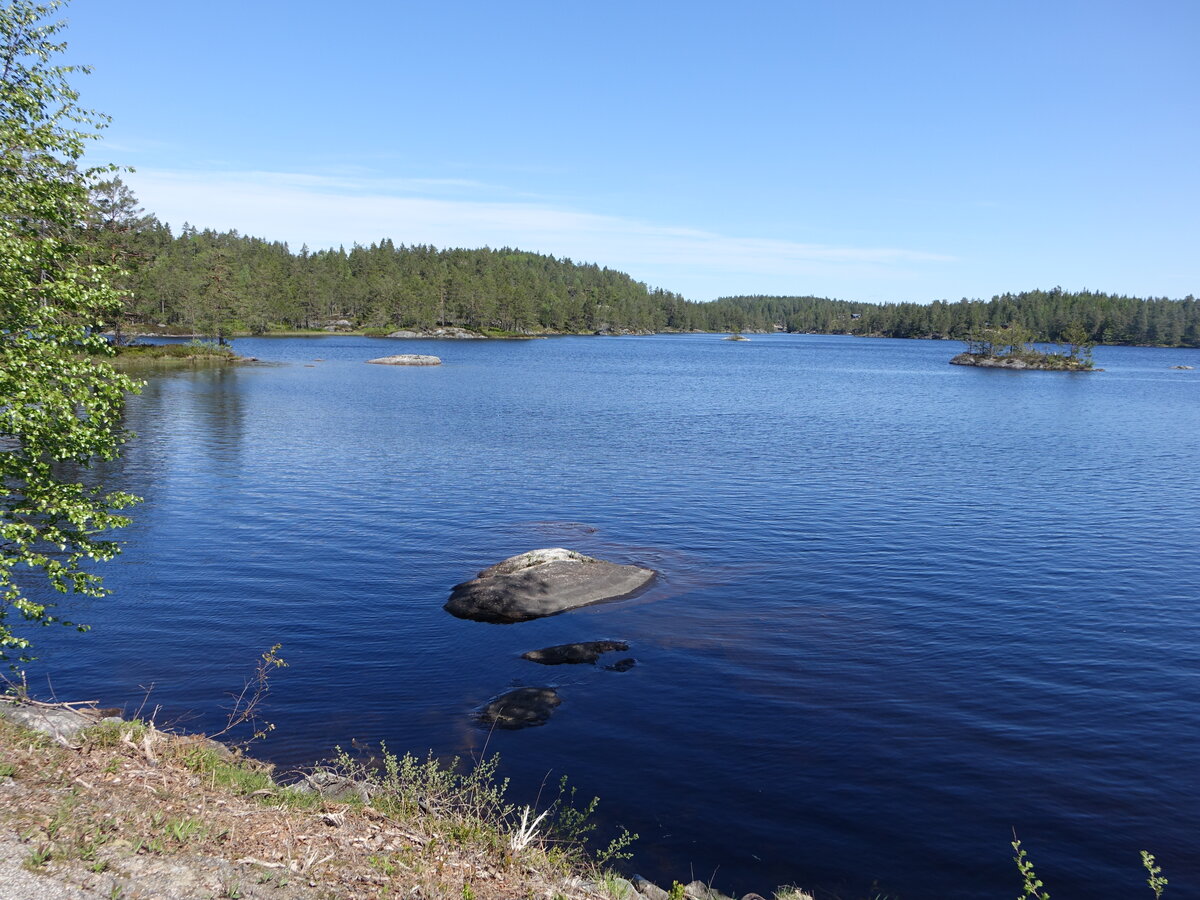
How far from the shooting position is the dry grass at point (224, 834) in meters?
10.6

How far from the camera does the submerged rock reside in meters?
24.7

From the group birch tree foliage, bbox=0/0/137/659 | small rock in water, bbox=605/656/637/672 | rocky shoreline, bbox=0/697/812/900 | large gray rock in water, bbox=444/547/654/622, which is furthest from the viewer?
large gray rock in water, bbox=444/547/654/622

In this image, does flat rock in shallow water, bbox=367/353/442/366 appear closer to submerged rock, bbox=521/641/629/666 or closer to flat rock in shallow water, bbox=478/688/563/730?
submerged rock, bbox=521/641/629/666

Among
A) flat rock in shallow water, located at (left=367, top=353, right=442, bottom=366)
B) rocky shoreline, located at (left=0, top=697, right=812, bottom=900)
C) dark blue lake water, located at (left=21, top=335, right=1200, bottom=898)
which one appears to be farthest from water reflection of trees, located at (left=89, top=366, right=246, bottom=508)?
flat rock in shallow water, located at (left=367, top=353, right=442, bottom=366)

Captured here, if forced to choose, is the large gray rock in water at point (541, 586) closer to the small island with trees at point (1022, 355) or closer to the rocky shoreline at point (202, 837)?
the rocky shoreline at point (202, 837)

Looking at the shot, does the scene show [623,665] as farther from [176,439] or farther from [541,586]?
[176,439]

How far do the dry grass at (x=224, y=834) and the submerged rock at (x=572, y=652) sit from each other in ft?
33.3

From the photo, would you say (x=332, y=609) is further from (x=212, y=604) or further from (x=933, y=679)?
(x=933, y=679)

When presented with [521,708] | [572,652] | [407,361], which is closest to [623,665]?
[572,652]

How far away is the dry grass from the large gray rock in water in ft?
43.8

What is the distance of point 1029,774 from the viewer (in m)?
18.8

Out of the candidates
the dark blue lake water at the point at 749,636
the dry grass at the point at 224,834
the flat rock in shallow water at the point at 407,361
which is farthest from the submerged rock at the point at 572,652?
the flat rock in shallow water at the point at 407,361

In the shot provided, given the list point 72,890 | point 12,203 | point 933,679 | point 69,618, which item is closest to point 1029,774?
point 933,679

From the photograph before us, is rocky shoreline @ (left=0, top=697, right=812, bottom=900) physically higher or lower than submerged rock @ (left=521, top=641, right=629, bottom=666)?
higher
